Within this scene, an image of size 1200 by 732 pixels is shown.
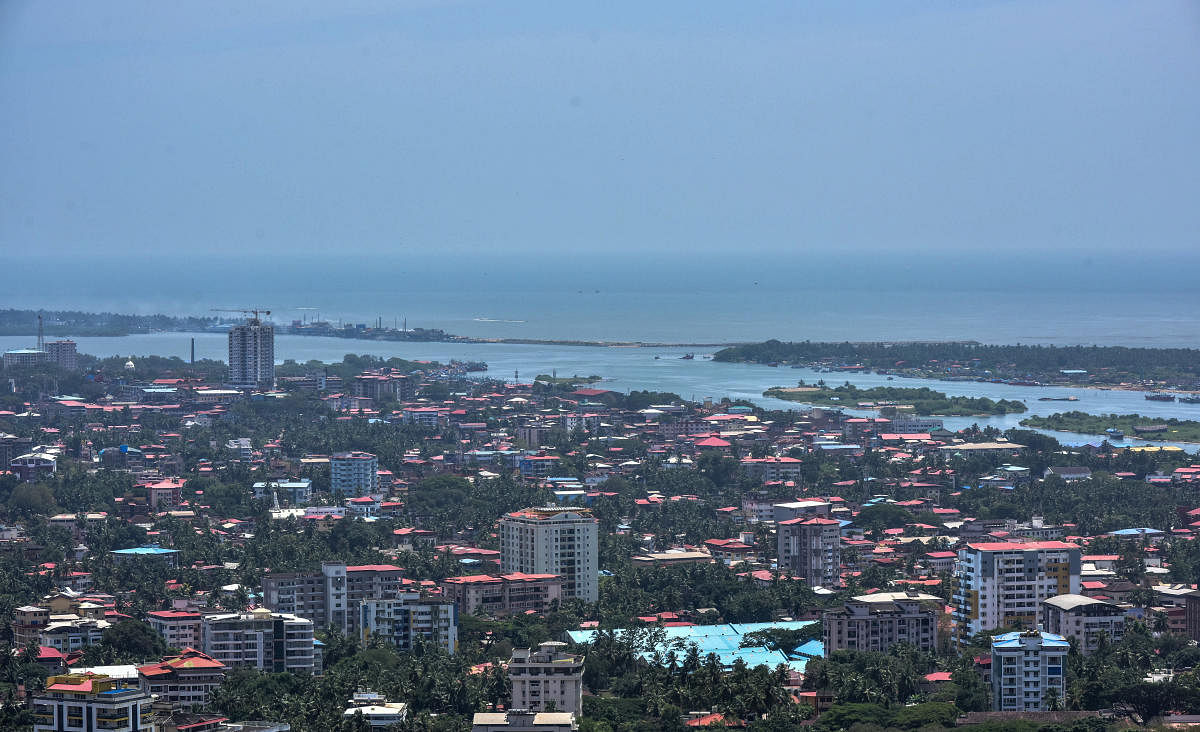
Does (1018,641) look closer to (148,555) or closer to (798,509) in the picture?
(798,509)

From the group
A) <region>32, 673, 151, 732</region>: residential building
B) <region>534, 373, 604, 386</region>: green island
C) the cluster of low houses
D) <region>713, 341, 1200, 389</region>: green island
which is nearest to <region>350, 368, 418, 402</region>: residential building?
the cluster of low houses

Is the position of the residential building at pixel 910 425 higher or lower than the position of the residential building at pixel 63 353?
lower

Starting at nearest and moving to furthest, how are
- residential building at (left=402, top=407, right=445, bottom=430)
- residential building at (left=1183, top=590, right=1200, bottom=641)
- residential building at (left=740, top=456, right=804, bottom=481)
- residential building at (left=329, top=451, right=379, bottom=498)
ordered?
1. residential building at (left=1183, top=590, right=1200, bottom=641)
2. residential building at (left=329, top=451, right=379, bottom=498)
3. residential building at (left=740, top=456, right=804, bottom=481)
4. residential building at (left=402, top=407, right=445, bottom=430)

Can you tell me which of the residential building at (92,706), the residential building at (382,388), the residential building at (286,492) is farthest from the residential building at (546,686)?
the residential building at (382,388)

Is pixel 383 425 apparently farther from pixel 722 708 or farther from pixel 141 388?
pixel 722 708

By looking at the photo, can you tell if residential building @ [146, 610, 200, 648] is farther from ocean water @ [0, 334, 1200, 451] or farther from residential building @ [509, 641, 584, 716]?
ocean water @ [0, 334, 1200, 451]

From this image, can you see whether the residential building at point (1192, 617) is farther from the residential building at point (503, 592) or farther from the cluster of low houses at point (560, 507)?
the residential building at point (503, 592)

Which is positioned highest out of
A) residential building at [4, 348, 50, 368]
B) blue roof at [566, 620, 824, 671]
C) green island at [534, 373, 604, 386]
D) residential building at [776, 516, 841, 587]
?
residential building at [4, 348, 50, 368]
